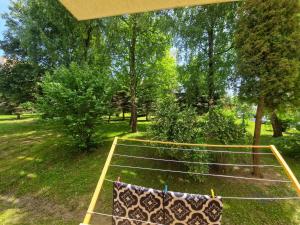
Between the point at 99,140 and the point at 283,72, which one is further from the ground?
the point at 283,72

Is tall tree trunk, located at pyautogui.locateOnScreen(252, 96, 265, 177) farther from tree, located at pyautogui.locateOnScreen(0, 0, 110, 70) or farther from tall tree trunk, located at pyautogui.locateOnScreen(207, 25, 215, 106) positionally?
tree, located at pyautogui.locateOnScreen(0, 0, 110, 70)

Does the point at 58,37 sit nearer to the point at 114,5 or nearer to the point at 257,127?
the point at 114,5

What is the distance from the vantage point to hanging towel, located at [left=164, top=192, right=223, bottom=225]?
2.41m

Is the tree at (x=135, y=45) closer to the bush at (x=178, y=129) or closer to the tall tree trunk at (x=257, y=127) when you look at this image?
the bush at (x=178, y=129)

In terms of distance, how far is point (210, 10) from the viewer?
7.01 m

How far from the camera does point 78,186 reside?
19.8 ft

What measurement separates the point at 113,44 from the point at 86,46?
1.70 m

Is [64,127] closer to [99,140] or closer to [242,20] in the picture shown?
[99,140]

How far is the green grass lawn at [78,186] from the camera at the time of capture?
493cm

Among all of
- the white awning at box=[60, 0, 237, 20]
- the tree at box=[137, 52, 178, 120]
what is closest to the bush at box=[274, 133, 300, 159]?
the tree at box=[137, 52, 178, 120]

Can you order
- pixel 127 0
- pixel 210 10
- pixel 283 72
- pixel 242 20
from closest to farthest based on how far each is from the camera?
pixel 127 0 < pixel 283 72 < pixel 242 20 < pixel 210 10

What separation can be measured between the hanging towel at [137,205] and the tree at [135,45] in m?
6.13

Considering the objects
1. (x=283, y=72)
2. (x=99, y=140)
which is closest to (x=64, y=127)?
(x=99, y=140)

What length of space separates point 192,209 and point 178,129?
3334 mm
